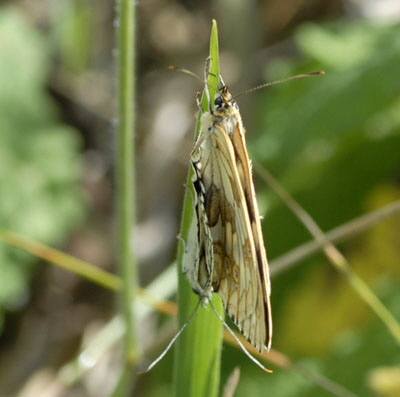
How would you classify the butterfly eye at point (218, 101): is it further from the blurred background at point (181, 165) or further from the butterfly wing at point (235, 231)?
the blurred background at point (181, 165)

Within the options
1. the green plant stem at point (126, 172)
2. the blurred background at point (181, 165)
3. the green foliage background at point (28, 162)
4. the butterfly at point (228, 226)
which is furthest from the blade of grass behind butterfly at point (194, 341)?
the green foliage background at point (28, 162)

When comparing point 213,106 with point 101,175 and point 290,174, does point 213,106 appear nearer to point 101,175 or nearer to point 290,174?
point 290,174

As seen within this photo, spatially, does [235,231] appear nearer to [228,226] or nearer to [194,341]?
[228,226]

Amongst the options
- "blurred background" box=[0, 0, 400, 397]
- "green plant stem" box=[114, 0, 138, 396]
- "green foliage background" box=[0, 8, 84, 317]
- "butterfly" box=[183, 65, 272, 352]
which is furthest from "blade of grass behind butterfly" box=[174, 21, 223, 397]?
"green foliage background" box=[0, 8, 84, 317]

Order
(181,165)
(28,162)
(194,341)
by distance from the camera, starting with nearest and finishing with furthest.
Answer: (194,341)
(28,162)
(181,165)

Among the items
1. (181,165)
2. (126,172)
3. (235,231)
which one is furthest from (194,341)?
(181,165)

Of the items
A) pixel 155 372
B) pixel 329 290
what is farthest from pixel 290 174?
pixel 155 372
